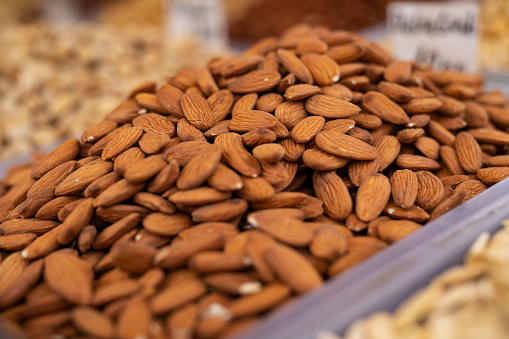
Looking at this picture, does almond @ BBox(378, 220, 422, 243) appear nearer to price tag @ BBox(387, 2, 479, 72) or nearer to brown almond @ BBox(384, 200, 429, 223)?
brown almond @ BBox(384, 200, 429, 223)

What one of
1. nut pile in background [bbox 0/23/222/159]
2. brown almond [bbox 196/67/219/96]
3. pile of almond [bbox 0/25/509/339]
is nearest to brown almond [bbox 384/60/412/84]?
pile of almond [bbox 0/25/509/339]

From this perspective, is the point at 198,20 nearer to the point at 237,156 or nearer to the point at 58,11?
the point at 237,156

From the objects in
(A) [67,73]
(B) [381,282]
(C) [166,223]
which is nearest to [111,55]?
(A) [67,73]

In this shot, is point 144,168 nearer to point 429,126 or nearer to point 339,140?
point 339,140

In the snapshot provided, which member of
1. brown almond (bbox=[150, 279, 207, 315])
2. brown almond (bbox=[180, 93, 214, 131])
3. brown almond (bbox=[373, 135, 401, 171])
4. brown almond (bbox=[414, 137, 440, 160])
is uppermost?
brown almond (bbox=[180, 93, 214, 131])

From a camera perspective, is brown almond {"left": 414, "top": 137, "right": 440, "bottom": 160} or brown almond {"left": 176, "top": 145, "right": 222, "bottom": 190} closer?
brown almond {"left": 176, "top": 145, "right": 222, "bottom": 190}

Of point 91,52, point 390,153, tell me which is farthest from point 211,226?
point 91,52
